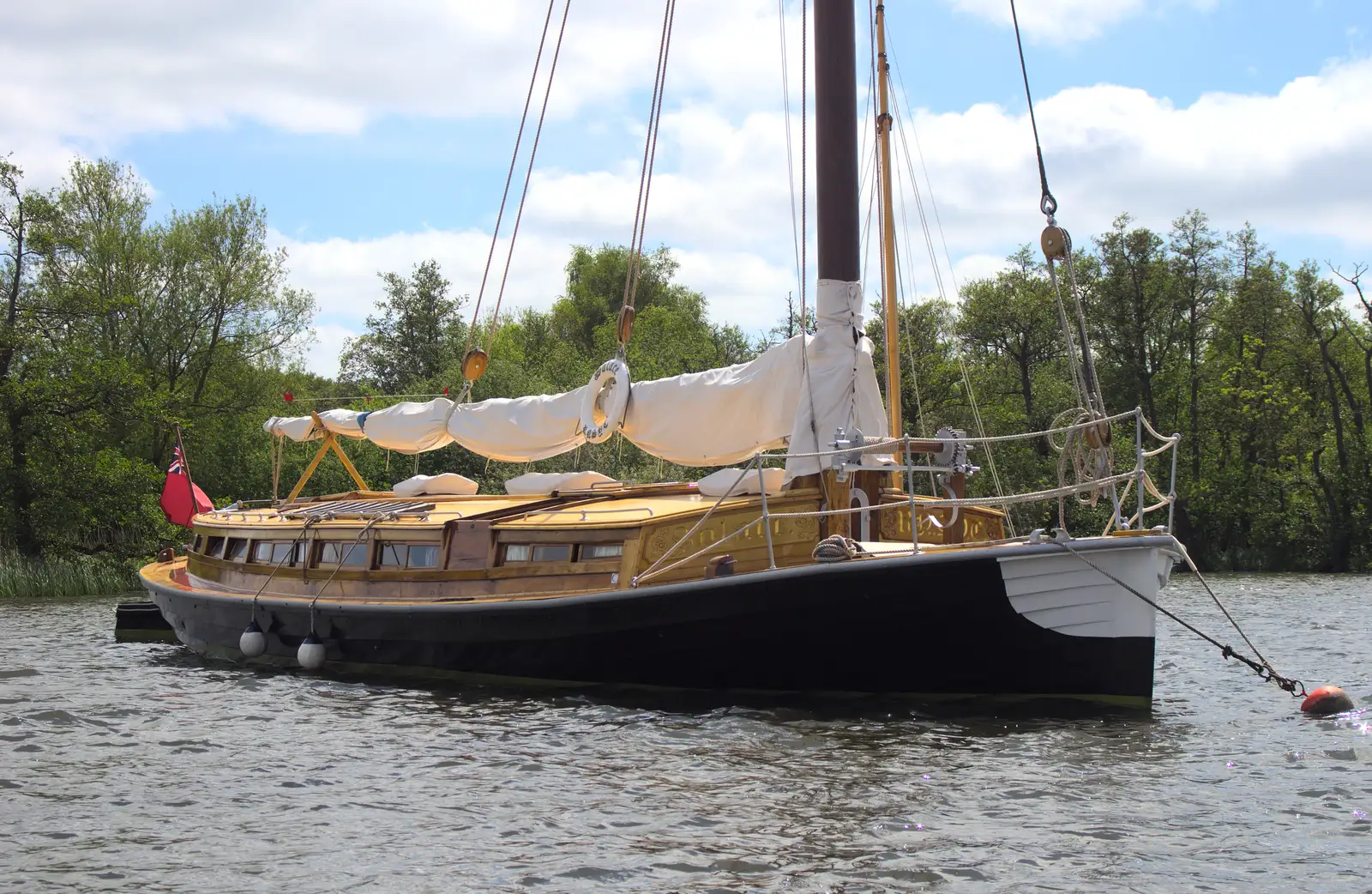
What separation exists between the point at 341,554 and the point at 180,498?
7.59 metres

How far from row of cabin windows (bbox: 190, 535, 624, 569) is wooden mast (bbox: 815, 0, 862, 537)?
303 cm

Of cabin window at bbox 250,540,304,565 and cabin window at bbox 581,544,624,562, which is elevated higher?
cabin window at bbox 581,544,624,562

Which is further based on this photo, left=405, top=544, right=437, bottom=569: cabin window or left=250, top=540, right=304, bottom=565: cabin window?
left=250, top=540, right=304, bottom=565: cabin window

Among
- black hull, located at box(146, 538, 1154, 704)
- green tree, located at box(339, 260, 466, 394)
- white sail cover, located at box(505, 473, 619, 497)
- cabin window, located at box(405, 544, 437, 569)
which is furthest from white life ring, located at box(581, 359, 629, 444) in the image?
green tree, located at box(339, 260, 466, 394)

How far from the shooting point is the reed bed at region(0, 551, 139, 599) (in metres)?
31.3

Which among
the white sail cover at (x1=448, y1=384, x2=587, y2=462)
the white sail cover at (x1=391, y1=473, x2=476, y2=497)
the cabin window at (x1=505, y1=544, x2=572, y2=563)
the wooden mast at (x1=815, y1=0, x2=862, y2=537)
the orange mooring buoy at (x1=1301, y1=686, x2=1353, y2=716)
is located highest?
the wooden mast at (x1=815, y1=0, x2=862, y2=537)

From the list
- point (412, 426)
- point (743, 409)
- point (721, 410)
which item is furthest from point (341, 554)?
point (743, 409)

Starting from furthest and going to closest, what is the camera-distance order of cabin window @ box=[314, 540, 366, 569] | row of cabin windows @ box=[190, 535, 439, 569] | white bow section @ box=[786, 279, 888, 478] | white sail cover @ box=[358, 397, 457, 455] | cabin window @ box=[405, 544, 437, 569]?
white sail cover @ box=[358, 397, 457, 455]
cabin window @ box=[314, 540, 366, 569]
row of cabin windows @ box=[190, 535, 439, 569]
cabin window @ box=[405, 544, 437, 569]
white bow section @ box=[786, 279, 888, 478]

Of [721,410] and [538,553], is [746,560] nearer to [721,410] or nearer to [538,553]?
[721,410]

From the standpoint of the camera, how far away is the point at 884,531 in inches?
572

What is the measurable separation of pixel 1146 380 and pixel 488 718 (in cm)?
4165

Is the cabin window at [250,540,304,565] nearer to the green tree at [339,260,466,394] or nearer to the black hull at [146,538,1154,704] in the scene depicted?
the black hull at [146,538,1154,704]

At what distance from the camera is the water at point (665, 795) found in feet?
25.1

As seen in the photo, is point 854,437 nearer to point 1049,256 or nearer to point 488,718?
point 1049,256
